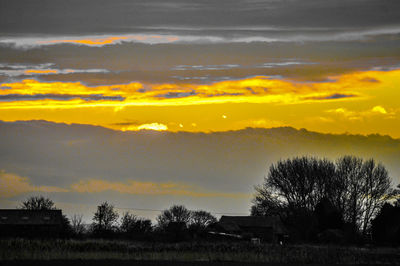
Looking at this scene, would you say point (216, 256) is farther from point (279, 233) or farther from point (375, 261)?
point (279, 233)

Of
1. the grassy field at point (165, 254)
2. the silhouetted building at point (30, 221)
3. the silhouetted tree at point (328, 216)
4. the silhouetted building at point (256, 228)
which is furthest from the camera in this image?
the silhouetted building at point (256, 228)

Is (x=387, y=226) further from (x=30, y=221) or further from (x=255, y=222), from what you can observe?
(x=30, y=221)

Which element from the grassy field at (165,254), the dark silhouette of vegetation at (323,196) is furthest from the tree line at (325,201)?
the grassy field at (165,254)

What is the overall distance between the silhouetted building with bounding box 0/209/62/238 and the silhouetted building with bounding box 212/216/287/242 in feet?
75.0

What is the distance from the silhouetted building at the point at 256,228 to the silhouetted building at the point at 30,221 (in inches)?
899

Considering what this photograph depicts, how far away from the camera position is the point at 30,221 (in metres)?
104

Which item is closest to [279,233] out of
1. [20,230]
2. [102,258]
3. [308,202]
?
[308,202]

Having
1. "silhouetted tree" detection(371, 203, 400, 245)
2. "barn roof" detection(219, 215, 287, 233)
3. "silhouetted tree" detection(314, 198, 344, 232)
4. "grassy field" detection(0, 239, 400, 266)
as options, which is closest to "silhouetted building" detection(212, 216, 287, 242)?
"barn roof" detection(219, 215, 287, 233)

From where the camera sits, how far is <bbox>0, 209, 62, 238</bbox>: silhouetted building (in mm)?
101500

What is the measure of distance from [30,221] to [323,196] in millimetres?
41429

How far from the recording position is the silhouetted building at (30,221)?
101500 mm

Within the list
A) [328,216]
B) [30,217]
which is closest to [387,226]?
[328,216]

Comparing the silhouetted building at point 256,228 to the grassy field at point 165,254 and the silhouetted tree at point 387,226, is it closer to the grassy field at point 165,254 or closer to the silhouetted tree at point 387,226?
the silhouetted tree at point 387,226

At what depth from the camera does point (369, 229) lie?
10450 cm
